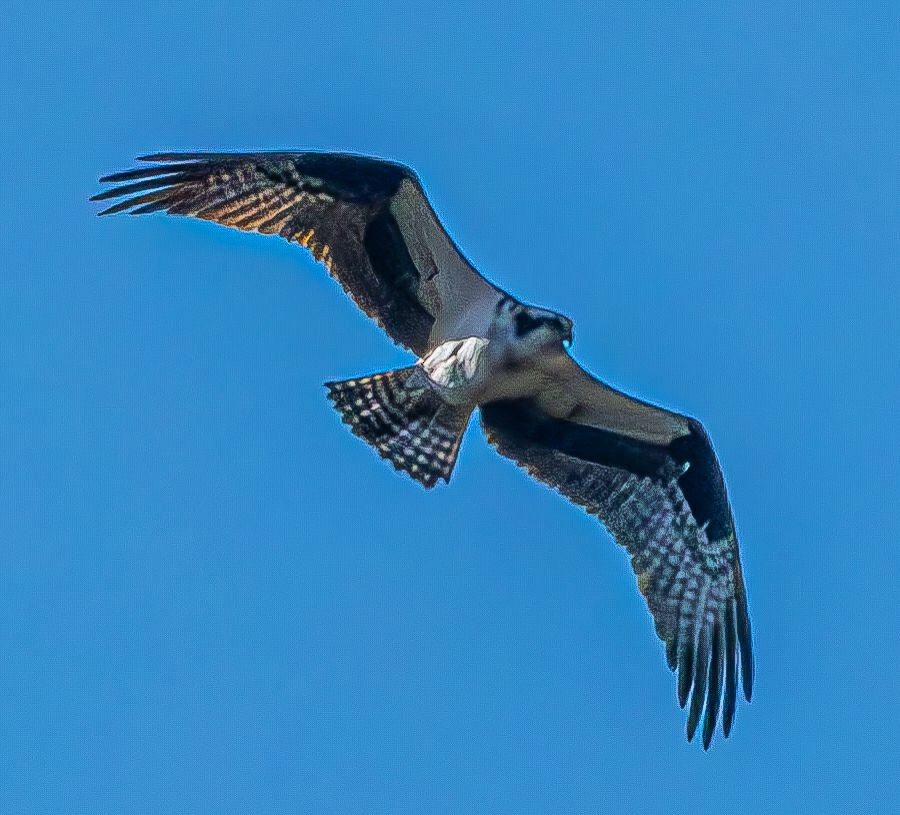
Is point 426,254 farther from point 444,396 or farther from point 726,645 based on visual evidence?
point 726,645

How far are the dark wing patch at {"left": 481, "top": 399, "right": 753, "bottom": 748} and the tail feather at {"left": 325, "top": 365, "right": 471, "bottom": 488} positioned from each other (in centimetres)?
64

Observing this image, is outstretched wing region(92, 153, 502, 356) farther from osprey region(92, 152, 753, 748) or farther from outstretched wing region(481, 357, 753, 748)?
outstretched wing region(481, 357, 753, 748)

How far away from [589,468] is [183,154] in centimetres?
Answer: 424

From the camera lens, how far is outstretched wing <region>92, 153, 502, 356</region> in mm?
16781

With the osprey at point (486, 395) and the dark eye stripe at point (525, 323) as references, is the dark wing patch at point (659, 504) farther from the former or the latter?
the dark eye stripe at point (525, 323)

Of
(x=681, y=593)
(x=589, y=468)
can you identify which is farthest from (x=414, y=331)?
(x=681, y=593)

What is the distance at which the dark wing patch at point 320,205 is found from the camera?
16750 millimetres

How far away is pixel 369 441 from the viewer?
17.5m

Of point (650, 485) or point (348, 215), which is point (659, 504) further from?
point (348, 215)

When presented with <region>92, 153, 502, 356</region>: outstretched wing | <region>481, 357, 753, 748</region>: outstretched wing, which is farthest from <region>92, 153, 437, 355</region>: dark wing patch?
<region>481, 357, 753, 748</region>: outstretched wing

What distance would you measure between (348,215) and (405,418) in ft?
5.48

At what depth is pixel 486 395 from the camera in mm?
17547

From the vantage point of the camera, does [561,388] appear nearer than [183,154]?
No

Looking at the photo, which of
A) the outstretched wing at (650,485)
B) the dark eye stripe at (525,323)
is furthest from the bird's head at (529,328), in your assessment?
the outstretched wing at (650,485)
